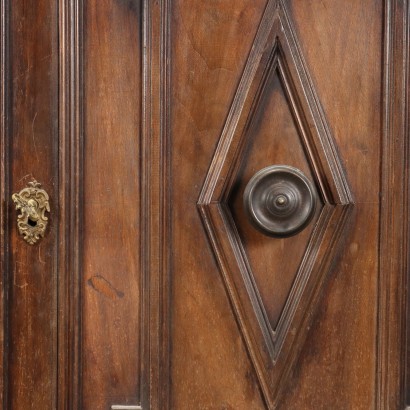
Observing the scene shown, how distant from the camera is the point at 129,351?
0.62 meters

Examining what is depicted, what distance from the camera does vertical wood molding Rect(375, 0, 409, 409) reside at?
597 mm

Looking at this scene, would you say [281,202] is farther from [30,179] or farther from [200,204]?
[30,179]

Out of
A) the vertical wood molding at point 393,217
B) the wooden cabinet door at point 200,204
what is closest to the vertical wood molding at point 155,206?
the wooden cabinet door at point 200,204

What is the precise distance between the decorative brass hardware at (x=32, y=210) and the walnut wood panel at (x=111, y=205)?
46mm

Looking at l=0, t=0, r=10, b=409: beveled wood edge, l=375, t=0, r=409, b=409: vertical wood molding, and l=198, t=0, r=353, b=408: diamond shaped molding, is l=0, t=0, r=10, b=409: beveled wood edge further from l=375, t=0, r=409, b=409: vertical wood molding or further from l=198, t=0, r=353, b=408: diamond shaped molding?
l=375, t=0, r=409, b=409: vertical wood molding

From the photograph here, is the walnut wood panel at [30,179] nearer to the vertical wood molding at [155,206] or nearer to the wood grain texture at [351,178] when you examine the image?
the vertical wood molding at [155,206]

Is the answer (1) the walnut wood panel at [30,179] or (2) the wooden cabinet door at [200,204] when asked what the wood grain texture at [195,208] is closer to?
(2) the wooden cabinet door at [200,204]

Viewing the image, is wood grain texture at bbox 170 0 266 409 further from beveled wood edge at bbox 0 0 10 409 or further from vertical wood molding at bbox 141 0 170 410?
beveled wood edge at bbox 0 0 10 409

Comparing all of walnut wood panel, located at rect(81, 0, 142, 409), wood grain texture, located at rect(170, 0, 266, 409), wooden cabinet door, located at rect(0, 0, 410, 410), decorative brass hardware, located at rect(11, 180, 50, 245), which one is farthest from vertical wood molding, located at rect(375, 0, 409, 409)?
decorative brass hardware, located at rect(11, 180, 50, 245)

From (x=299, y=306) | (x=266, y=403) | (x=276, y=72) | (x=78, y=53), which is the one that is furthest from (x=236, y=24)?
(x=266, y=403)

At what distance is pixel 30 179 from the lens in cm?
62

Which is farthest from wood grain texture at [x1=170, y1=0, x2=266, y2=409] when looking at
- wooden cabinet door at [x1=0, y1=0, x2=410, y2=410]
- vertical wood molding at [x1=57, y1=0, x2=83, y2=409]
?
vertical wood molding at [x1=57, y1=0, x2=83, y2=409]

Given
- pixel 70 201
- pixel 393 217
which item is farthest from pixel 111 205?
pixel 393 217

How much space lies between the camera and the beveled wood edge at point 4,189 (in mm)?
604
